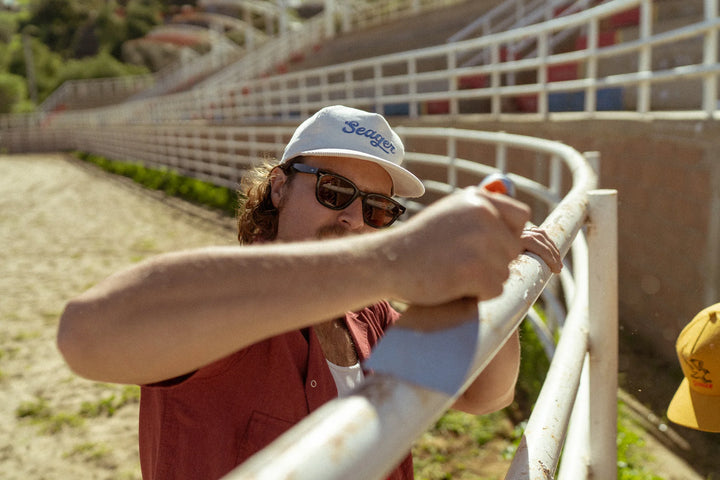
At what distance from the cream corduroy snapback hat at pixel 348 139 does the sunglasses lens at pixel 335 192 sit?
2.7 inches

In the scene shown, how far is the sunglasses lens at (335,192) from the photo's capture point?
165cm

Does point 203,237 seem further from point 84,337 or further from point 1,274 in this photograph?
point 84,337

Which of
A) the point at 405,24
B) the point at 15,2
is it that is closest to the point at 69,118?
the point at 405,24

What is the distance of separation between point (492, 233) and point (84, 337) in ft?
1.61

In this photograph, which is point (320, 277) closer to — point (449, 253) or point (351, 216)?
point (449, 253)

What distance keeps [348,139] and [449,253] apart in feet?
3.44

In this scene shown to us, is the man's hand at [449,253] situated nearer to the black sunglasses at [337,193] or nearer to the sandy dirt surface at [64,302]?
the black sunglasses at [337,193]

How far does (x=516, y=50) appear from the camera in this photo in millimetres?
11211

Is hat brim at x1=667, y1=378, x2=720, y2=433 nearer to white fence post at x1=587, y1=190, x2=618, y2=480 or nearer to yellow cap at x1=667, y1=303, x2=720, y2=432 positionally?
yellow cap at x1=667, y1=303, x2=720, y2=432

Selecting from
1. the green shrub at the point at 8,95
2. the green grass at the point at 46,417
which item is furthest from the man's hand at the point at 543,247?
the green shrub at the point at 8,95

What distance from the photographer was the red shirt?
1138mm

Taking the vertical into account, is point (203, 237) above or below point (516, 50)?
below

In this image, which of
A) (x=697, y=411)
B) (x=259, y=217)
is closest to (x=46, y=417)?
(x=259, y=217)

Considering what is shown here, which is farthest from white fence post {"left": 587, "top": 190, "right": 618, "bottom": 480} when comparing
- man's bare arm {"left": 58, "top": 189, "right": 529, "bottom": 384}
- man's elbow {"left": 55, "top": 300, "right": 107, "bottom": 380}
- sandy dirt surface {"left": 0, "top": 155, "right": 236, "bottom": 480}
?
sandy dirt surface {"left": 0, "top": 155, "right": 236, "bottom": 480}
